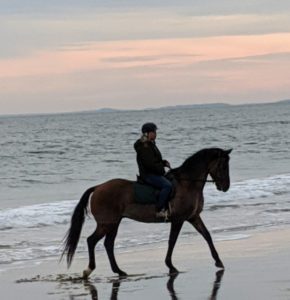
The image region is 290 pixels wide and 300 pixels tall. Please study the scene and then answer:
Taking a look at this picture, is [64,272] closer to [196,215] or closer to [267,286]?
[196,215]

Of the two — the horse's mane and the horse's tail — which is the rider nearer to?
the horse's mane

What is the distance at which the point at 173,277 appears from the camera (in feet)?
36.6

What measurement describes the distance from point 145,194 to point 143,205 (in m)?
0.18

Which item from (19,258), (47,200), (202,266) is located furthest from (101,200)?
(47,200)

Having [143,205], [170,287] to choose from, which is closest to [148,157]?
[143,205]

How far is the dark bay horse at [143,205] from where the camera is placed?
38.8 feet

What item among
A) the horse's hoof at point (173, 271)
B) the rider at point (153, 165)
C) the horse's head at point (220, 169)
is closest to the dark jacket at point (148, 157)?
the rider at point (153, 165)

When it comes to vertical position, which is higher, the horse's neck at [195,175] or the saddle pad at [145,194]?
the horse's neck at [195,175]

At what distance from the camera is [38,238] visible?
16.3 meters

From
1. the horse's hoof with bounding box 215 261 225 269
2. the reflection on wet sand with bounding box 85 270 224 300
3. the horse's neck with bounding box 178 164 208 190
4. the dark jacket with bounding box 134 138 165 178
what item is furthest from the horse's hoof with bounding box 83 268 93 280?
the horse's neck with bounding box 178 164 208 190

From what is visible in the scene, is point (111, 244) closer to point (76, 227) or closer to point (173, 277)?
point (76, 227)

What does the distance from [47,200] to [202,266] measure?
13410mm

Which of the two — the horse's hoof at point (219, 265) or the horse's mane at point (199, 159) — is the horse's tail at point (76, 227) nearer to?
the horse's mane at point (199, 159)

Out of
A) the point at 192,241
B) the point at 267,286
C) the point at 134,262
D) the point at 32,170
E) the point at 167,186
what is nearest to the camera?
the point at 267,286
